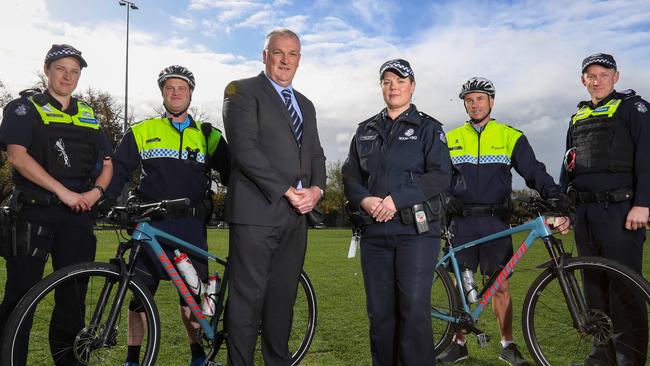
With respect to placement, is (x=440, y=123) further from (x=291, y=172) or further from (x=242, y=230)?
(x=242, y=230)

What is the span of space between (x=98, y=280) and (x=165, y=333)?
2085 millimetres

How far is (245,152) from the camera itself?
3072 millimetres

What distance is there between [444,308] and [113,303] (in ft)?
8.71

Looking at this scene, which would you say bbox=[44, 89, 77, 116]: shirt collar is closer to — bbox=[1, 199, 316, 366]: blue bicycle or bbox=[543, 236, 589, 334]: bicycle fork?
bbox=[1, 199, 316, 366]: blue bicycle

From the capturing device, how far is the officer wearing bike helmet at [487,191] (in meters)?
4.57

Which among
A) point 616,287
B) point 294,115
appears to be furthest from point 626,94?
point 294,115

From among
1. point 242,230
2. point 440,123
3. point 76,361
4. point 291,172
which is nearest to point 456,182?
point 440,123

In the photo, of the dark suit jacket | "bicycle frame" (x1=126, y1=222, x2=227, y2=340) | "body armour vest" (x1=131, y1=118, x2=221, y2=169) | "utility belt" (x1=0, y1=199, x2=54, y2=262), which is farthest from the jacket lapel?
"utility belt" (x1=0, y1=199, x2=54, y2=262)

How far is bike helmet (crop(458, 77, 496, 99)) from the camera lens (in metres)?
4.71

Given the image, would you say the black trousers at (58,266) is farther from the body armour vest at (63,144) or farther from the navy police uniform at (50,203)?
the body armour vest at (63,144)

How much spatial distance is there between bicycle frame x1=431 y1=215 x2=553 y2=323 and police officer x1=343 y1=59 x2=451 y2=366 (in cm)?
118

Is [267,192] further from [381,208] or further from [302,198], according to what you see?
[381,208]

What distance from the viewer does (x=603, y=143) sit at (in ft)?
13.2

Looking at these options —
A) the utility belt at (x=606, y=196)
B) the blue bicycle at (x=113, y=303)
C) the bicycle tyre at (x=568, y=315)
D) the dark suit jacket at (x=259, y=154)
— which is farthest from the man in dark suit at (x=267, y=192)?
the utility belt at (x=606, y=196)
